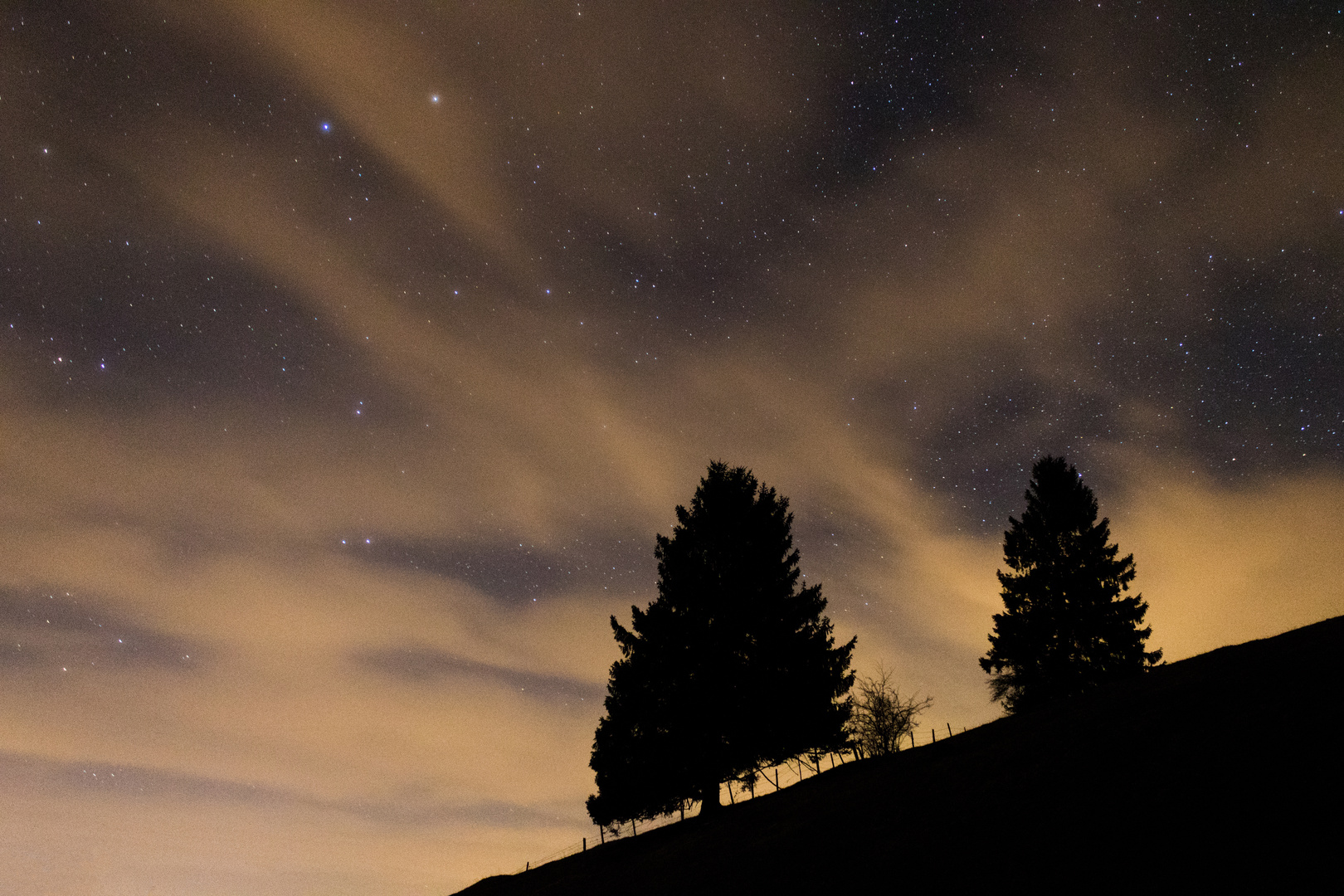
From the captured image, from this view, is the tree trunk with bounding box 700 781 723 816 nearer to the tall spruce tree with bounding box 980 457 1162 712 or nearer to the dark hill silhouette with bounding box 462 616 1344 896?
the dark hill silhouette with bounding box 462 616 1344 896

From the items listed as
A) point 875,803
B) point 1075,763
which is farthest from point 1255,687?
point 875,803

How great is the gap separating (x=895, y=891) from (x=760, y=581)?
16723mm

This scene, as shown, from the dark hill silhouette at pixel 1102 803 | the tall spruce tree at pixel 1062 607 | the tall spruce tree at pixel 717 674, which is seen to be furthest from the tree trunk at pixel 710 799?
the tall spruce tree at pixel 1062 607

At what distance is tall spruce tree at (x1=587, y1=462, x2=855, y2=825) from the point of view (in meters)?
25.8

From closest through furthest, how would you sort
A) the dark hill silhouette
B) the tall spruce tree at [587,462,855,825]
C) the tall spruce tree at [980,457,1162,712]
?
1. the dark hill silhouette
2. the tall spruce tree at [587,462,855,825]
3. the tall spruce tree at [980,457,1162,712]

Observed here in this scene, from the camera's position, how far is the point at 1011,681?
33875 millimetres

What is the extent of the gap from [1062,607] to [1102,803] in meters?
23.9

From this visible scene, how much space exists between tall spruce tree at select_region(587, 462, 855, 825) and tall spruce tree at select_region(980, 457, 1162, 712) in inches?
436

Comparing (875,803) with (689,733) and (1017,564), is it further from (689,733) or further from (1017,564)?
(1017,564)

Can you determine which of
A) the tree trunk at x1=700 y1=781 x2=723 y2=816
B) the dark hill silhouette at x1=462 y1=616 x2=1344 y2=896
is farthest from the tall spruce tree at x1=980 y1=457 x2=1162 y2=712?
the tree trunk at x1=700 y1=781 x2=723 y2=816

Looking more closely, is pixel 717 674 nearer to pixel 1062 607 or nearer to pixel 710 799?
pixel 710 799

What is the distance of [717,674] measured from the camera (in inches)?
1047

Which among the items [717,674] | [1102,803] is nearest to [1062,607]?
[717,674]

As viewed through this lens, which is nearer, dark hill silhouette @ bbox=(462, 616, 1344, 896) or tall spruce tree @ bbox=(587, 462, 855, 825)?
dark hill silhouette @ bbox=(462, 616, 1344, 896)
